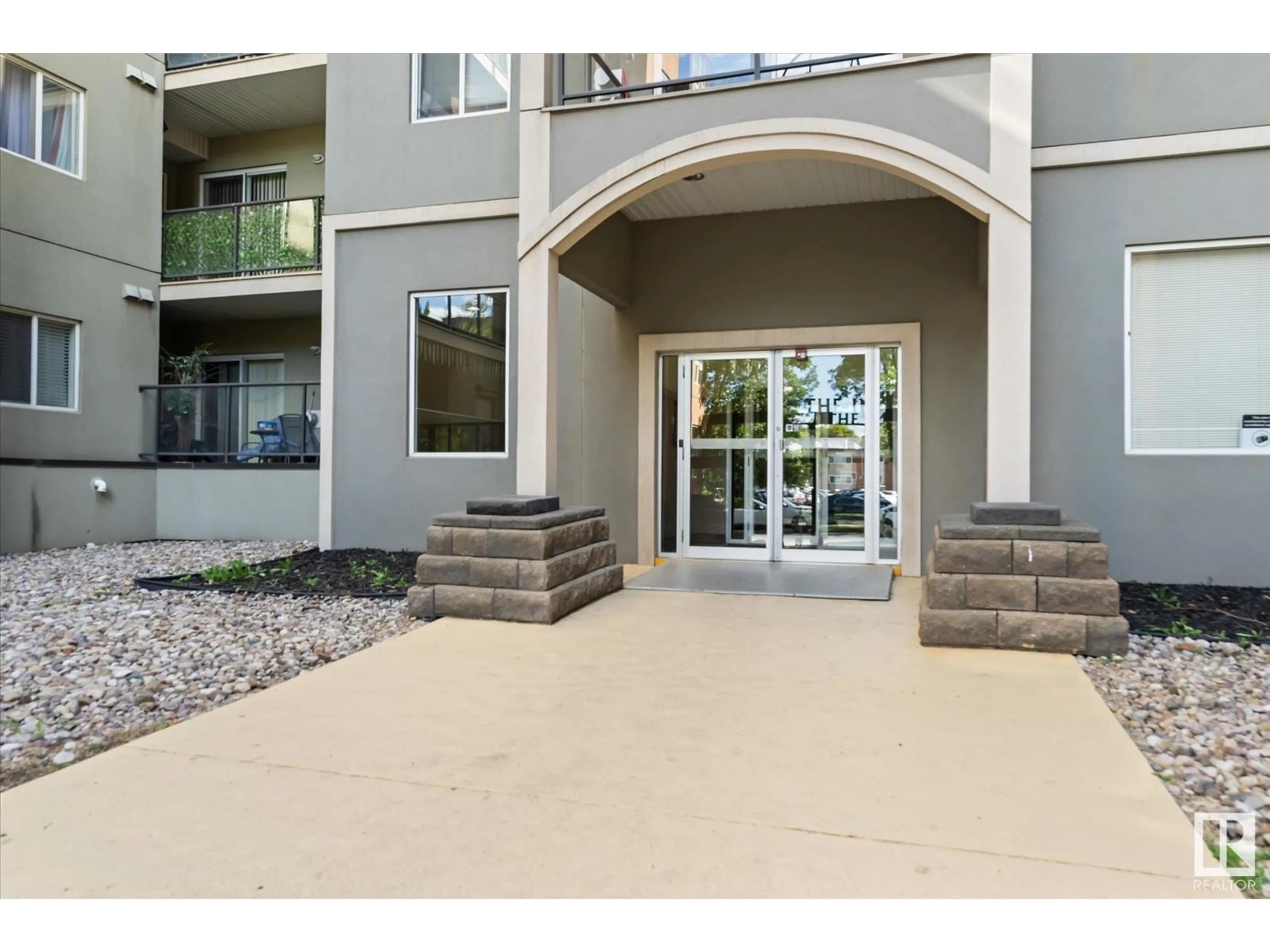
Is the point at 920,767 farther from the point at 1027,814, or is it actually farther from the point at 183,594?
the point at 183,594

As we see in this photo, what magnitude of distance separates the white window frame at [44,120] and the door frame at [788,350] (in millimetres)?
7219

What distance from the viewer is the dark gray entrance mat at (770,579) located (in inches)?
235

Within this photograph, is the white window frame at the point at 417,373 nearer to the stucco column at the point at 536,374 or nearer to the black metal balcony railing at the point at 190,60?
the stucco column at the point at 536,374

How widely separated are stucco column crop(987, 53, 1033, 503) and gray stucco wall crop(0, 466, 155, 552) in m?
9.89

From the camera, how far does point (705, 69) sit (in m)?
6.32

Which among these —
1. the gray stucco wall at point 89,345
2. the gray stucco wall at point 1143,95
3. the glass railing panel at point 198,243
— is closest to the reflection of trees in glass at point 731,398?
the gray stucco wall at point 1143,95

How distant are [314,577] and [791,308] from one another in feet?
16.2

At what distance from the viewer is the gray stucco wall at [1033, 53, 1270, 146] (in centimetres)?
539

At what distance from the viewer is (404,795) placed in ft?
8.34

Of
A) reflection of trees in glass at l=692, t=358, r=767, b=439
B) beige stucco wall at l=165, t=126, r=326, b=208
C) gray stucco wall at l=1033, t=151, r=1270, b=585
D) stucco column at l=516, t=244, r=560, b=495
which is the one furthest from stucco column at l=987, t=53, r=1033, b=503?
beige stucco wall at l=165, t=126, r=326, b=208

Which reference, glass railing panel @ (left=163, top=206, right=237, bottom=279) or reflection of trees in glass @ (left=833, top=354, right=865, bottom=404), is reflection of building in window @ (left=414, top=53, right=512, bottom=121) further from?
glass railing panel @ (left=163, top=206, right=237, bottom=279)

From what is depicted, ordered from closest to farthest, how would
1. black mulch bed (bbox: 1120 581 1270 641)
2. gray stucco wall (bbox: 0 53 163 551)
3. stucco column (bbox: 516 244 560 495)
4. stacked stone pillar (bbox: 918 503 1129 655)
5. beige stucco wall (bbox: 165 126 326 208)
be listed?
1. stacked stone pillar (bbox: 918 503 1129 655)
2. black mulch bed (bbox: 1120 581 1270 641)
3. stucco column (bbox: 516 244 560 495)
4. gray stucco wall (bbox: 0 53 163 551)
5. beige stucco wall (bbox: 165 126 326 208)

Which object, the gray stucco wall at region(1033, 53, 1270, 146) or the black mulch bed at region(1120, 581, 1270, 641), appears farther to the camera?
the gray stucco wall at region(1033, 53, 1270, 146)

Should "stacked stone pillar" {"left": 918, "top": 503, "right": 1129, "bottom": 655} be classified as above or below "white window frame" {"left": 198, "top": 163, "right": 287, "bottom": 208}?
below
